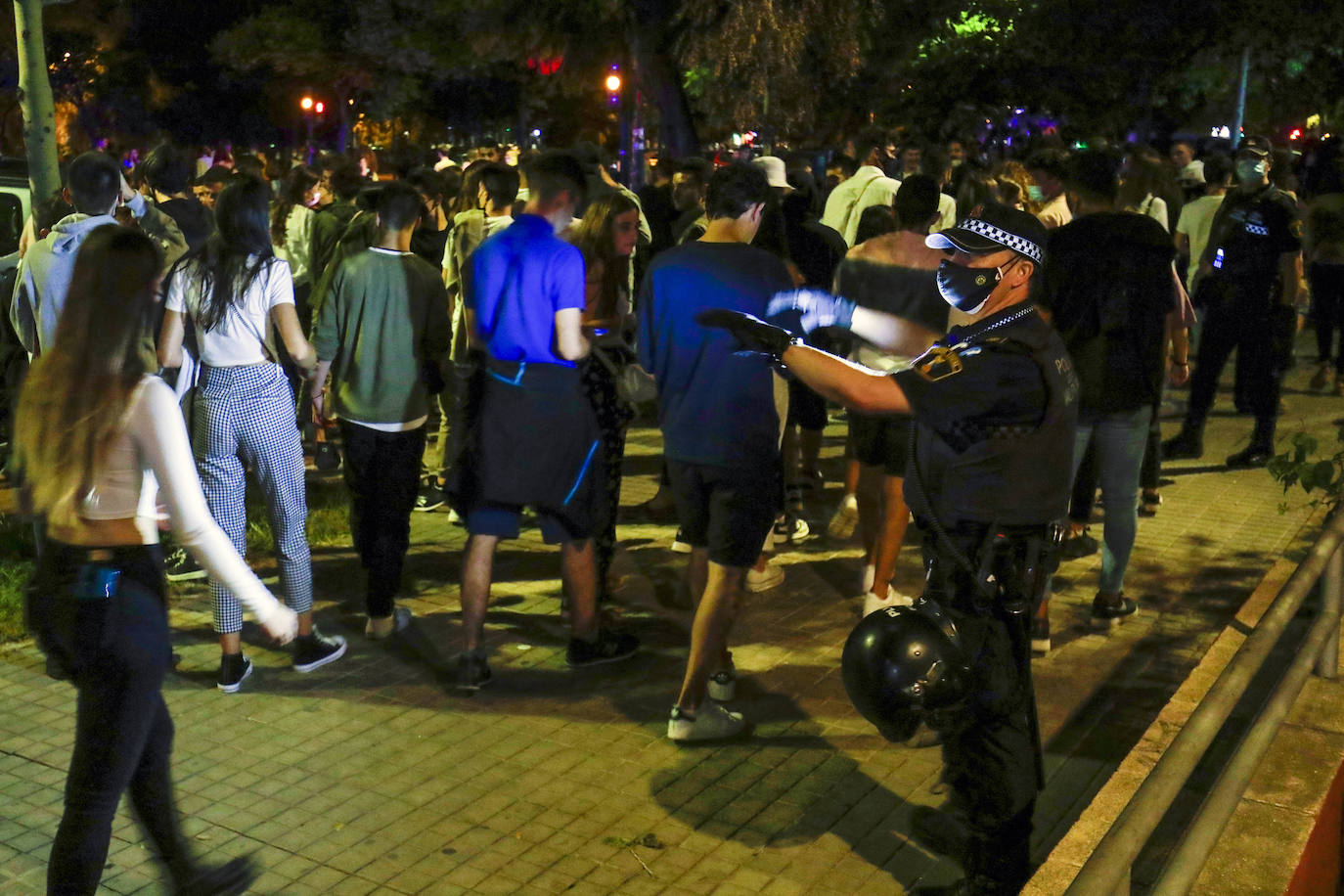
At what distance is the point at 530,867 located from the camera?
4.24 m

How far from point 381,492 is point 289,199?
3.93m

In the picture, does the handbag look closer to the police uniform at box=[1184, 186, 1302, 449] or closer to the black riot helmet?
the black riot helmet

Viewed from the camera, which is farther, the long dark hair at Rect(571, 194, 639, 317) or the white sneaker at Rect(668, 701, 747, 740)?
the long dark hair at Rect(571, 194, 639, 317)

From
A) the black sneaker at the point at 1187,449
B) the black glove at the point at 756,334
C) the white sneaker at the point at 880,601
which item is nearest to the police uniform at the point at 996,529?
the black glove at the point at 756,334

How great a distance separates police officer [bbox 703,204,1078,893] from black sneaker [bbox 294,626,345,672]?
281 centimetres

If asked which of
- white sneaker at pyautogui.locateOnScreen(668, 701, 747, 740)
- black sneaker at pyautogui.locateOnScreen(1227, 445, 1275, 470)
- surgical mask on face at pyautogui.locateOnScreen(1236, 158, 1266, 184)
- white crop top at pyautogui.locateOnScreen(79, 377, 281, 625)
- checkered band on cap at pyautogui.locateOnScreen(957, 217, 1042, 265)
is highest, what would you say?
surgical mask on face at pyautogui.locateOnScreen(1236, 158, 1266, 184)

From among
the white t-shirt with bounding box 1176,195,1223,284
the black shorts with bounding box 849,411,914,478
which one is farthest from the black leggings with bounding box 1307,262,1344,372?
the black shorts with bounding box 849,411,914,478

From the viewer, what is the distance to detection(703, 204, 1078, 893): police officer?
11.7 feet

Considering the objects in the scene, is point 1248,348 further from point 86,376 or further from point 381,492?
point 86,376

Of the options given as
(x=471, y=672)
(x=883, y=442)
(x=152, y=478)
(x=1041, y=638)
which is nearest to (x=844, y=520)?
(x=883, y=442)

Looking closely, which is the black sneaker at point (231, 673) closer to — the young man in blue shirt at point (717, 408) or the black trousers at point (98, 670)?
the young man in blue shirt at point (717, 408)

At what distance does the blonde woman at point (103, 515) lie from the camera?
3.32 metres

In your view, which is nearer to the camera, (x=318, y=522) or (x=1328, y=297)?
(x=318, y=522)

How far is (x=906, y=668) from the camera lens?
3.48m
